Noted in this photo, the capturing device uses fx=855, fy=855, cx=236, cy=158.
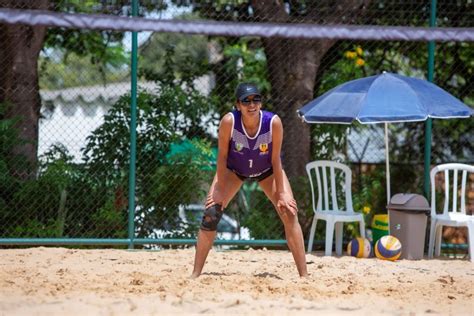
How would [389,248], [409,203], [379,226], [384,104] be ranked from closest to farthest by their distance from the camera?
[384,104] < [389,248] < [409,203] < [379,226]

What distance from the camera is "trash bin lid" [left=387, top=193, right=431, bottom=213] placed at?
8.51 metres

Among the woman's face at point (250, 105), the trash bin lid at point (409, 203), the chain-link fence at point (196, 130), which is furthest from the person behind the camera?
the chain-link fence at point (196, 130)

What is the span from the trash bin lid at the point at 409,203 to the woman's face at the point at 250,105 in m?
2.72

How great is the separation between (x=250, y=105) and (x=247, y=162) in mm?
462

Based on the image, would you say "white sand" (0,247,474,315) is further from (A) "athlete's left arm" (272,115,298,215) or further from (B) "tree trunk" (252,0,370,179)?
(B) "tree trunk" (252,0,370,179)

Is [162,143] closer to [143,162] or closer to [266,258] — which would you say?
[143,162]

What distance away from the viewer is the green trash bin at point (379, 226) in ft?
29.2

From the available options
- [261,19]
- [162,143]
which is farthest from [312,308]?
[261,19]

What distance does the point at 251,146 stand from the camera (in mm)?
6480

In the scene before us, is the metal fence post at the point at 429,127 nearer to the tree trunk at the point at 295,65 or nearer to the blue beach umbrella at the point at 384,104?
the blue beach umbrella at the point at 384,104

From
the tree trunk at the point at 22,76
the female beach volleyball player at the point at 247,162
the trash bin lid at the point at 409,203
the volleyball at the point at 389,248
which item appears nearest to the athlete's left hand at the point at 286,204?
the female beach volleyball player at the point at 247,162

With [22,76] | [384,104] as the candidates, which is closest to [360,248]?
[384,104]

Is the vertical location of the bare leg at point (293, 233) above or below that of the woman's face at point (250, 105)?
below

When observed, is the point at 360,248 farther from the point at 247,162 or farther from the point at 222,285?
the point at 222,285
